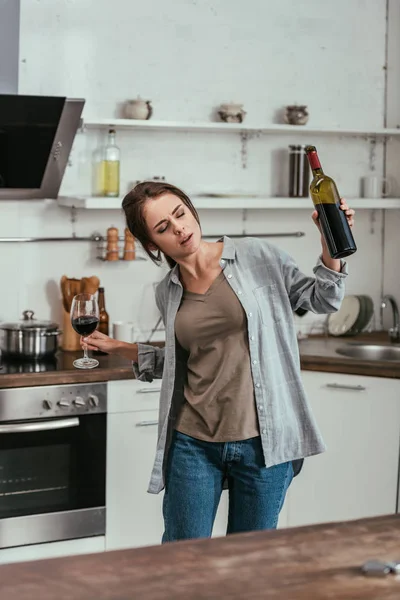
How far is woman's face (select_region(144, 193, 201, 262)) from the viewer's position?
2.43 meters

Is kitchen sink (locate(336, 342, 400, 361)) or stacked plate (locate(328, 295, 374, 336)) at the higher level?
stacked plate (locate(328, 295, 374, 336))

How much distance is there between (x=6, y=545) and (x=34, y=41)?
80.1 inches

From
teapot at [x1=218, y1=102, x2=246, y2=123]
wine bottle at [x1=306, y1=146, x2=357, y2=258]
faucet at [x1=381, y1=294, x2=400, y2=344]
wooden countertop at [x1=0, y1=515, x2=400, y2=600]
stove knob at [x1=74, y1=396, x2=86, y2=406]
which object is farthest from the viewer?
faucet at [x1=381, y1=294, x2=400, y2=344]

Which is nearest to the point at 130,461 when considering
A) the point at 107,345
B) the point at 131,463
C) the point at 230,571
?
the point at 131,463

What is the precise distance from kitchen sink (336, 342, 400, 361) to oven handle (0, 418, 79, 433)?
131 centimetres

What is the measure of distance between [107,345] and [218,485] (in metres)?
0.49

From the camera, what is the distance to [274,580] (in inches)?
60.0

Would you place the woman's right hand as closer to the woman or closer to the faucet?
the woman

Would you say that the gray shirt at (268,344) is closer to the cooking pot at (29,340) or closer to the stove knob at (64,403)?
the stove knob at (64,403)

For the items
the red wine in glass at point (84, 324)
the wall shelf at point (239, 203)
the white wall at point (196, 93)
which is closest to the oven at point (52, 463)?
the white wall at point (196, 93)

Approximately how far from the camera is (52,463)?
356cm

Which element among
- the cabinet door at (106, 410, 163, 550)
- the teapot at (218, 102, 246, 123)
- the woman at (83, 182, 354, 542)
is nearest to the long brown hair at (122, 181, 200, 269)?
the woman at (83, 182, 354, 542)

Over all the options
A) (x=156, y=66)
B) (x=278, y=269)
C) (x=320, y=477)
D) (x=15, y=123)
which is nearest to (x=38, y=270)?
(x=15, y=123)

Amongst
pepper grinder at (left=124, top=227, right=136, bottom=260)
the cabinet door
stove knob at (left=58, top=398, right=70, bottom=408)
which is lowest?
the cabinet door
